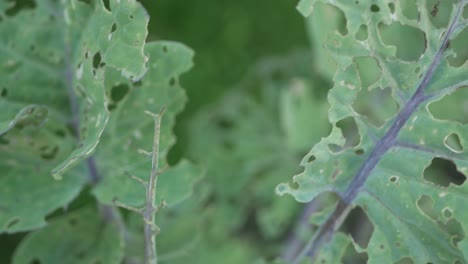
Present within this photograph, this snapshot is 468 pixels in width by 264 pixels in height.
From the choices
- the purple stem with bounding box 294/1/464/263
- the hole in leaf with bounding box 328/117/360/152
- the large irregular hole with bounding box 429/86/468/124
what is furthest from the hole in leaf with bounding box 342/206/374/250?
the purple stem with bounding box 294/1/464/263

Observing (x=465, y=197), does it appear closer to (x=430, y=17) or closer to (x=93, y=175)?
(x=430, y=17)

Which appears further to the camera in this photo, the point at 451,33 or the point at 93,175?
the point at 93,175

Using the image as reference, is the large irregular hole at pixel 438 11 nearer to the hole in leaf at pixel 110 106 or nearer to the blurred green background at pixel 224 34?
the hole in leaf at pixel 110 106

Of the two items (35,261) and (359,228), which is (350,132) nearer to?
(359,228)

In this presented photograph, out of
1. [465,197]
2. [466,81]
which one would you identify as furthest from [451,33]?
[465,197]

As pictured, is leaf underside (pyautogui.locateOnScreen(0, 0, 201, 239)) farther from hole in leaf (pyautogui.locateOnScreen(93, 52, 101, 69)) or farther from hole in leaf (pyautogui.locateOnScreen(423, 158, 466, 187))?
hole in leaf (pyautogui.locateOnScreen(423, 158, 466, 187))

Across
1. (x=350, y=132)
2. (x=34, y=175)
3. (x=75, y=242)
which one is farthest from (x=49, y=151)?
(x=350, y=132)

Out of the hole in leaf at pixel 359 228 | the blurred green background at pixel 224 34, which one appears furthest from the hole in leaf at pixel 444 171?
the blurred green background at pixel 224 34
